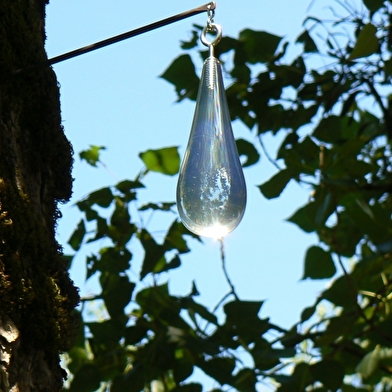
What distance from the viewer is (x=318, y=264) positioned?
190cm

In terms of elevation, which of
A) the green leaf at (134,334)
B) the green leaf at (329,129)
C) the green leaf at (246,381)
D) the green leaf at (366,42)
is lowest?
the green leaf at (246,381)

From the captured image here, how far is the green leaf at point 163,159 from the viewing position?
1949 millimetres

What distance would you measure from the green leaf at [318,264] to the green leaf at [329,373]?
0.29 metres

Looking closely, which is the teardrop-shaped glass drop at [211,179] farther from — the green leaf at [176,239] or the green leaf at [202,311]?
the green leaf at [176,239]

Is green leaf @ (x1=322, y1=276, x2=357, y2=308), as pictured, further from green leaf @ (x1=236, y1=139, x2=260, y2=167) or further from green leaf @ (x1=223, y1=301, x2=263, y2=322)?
green leaf @ (x1=236, y1=139, x2=260, y2=167)

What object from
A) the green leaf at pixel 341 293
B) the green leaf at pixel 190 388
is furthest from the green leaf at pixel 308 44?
the green leaf at pixel 190 388

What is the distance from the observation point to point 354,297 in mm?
1686

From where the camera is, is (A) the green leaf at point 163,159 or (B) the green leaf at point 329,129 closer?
(A) the green leaf at point 163,159

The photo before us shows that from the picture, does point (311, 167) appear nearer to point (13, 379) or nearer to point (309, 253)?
point (309, 253)

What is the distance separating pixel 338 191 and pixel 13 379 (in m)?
1.31

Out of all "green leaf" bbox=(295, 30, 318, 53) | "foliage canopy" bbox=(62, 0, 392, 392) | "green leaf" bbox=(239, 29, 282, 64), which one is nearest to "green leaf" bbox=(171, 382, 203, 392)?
"foliage canopy" bbox=(62, 0, 392, 392)

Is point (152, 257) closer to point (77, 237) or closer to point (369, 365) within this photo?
point (77, 237)

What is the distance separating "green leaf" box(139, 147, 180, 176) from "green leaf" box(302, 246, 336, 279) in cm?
46

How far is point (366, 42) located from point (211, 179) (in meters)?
0.88
